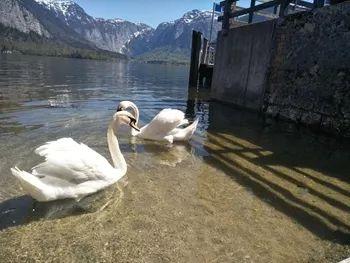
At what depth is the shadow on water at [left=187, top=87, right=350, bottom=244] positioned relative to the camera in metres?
6.21

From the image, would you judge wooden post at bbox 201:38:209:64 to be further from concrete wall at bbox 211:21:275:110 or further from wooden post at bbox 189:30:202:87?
concrete wall at bbox 211:21:275:110

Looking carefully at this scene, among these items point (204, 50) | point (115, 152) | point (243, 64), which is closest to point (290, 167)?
point (115, 152)

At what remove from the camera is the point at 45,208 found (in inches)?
233

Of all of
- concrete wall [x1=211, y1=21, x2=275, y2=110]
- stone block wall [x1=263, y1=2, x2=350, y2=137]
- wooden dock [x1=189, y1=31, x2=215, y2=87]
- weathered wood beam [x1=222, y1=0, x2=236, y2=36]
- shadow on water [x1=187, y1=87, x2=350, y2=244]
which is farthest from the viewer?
wooden dock [x1=189, y1=31, x2=215, y2=87]

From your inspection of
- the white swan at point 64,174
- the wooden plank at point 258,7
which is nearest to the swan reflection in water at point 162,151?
the white swan at point 64,174

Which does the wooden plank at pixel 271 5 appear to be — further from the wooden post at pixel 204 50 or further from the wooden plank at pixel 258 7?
the wooden post at pixel 204 50

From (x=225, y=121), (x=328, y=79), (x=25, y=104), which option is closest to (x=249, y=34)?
(x=225, y=121)

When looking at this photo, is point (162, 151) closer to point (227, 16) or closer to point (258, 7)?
point (258, 7)

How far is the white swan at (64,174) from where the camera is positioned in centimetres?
554

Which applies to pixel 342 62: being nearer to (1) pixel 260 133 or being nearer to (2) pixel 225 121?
(1) pixel 260 133

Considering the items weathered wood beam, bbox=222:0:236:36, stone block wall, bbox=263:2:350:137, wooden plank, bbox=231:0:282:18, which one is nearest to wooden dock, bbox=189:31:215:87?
weathered wood beam, bbox=222:0:236:36

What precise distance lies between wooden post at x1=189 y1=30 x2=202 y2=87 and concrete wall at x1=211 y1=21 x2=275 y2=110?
24.1ft

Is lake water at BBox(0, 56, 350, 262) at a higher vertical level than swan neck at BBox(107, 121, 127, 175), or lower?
lower

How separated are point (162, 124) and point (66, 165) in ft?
15.3
